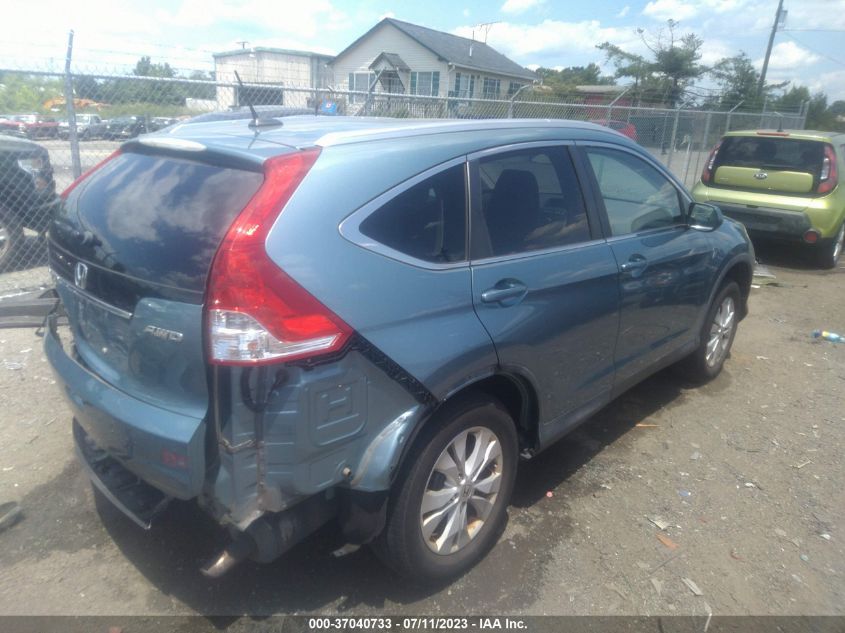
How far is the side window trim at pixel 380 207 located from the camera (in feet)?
7.02

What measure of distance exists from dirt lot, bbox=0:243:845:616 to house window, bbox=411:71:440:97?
32433mm

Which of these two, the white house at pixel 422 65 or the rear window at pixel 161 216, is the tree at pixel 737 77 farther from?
the rear window at pixel 161 216

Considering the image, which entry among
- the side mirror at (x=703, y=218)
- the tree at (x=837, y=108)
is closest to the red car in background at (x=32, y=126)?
the side mirror at (x=703, y=218)

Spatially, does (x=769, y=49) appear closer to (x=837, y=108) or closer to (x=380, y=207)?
(x=837, y=108)

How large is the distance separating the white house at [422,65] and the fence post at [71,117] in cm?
2798

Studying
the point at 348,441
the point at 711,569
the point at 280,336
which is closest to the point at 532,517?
the point at 711,569

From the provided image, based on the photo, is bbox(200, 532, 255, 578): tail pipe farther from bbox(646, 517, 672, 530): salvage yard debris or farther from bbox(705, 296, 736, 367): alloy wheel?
bbox(705, 296, 736, 367): alloy wheel

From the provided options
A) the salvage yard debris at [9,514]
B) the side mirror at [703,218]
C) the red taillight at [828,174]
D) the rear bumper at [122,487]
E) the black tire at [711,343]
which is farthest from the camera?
the red taillight at [828,174]

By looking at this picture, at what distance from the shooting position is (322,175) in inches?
83.4

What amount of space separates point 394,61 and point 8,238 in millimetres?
31683

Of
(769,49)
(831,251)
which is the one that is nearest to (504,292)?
(831,251)

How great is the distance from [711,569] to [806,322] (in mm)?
4573

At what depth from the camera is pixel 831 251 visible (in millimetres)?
8594

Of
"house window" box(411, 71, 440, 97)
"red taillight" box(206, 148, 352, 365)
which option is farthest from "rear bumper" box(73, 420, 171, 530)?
"house window" box(411, 71, 440, 97)
